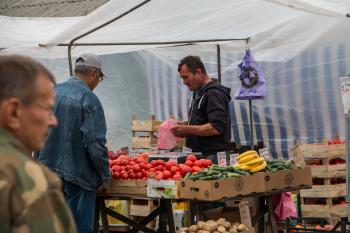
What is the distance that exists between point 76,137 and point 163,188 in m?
0.96

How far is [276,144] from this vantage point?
34.8ft

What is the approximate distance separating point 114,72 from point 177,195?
6.83 meters

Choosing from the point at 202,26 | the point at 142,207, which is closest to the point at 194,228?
the point at 142,207

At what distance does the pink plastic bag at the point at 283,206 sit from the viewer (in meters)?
7.07

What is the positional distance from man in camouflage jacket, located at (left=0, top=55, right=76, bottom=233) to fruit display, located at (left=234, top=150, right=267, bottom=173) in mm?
4609

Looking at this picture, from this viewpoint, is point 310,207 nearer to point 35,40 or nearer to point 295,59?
point 295,59

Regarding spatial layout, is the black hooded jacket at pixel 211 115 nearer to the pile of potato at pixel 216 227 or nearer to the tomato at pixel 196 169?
the tomato at pixel 196 169

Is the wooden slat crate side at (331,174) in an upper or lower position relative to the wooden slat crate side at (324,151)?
lower

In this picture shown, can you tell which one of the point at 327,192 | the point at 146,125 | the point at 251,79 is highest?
the point at 251,79

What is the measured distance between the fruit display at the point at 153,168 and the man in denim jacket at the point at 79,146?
0.64 metres

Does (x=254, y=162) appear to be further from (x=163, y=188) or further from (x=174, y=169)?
(x=163, y=188)

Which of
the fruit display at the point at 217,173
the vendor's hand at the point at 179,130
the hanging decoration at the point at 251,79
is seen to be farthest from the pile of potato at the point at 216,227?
the hanging decoration at the point at 251,79

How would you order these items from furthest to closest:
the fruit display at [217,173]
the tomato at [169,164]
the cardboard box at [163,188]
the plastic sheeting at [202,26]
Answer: the plastic sheeting at [202,26] → the tomato at [169,164] → the cardboard box at [163,188] → the fruit display at [217,173]

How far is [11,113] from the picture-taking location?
1891 mm
